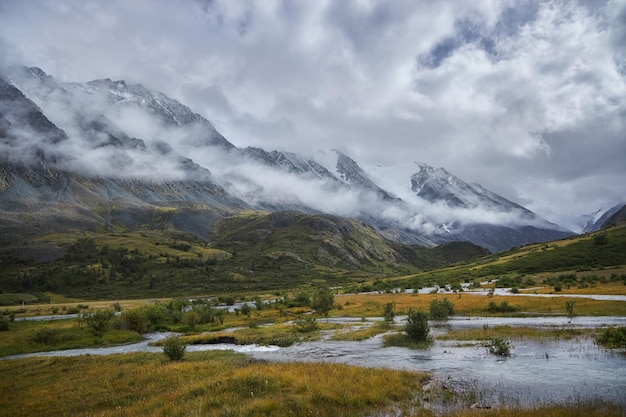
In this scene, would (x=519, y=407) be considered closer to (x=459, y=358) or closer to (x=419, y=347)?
(x=459, y=358)

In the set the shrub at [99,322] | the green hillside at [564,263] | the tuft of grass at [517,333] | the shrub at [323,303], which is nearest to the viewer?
the tuft of grass at [517,333]

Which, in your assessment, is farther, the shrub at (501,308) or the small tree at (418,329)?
the shrub at (501,308)

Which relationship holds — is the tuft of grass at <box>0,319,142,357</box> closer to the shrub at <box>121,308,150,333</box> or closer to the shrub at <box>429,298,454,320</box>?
the shrub at <box>121,308,150,333</box>

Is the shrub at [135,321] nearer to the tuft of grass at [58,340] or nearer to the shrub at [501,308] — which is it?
the tuft of grass at [58,340]

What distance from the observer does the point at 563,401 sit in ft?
71.2

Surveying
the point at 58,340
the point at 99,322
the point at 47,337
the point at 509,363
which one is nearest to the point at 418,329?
the point at 509,363

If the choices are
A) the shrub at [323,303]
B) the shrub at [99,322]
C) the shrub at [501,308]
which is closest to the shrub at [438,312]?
the shrub at [501,308]

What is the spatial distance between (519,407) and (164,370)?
29.0 m

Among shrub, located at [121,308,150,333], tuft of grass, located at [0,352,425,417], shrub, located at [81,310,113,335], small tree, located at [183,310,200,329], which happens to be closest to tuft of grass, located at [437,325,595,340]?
tuft of grass, located at [0,352,425,417]

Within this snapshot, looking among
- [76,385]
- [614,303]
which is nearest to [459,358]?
[76,385]

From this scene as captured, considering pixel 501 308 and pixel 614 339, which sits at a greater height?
pixel 614 339

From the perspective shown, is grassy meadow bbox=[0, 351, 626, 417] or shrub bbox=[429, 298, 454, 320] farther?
shrub bbox=[429, 298, 454, 320]

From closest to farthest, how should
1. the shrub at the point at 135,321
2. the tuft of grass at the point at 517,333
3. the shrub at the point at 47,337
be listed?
the tuft of grass at the point at 517,333 < the shrub at the point at 47,337 < the shrub at the point at 135,321

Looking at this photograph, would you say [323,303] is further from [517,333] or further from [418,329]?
[517,333]
